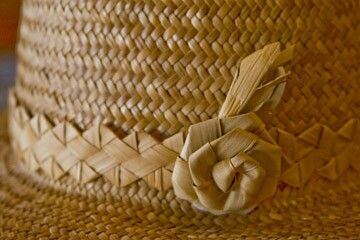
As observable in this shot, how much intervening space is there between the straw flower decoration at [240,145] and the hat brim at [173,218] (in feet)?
0.15

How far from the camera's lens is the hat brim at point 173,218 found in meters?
0.75

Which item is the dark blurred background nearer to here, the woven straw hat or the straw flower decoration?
the woven straw hat

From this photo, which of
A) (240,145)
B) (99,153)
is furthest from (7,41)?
(240,145)

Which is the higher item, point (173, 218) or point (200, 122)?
point (200, 122)

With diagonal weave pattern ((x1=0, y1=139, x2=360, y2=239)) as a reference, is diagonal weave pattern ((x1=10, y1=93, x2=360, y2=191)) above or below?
above

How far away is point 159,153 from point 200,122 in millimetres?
60

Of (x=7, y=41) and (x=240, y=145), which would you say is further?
(x=7, y=41)

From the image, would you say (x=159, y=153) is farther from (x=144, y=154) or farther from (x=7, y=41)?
(x=7, y=41)

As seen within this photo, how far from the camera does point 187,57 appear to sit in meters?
0.76

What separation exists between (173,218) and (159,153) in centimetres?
8

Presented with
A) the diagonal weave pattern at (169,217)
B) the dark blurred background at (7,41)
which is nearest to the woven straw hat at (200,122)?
the diagonal weave pattern at (169,217)

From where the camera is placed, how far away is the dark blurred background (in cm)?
169

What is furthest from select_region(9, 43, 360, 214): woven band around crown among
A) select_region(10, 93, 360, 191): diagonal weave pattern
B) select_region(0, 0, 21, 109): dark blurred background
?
select_region(0, 0, 21, 109): dark blurred background

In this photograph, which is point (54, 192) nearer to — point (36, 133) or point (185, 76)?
point (36, 133)
